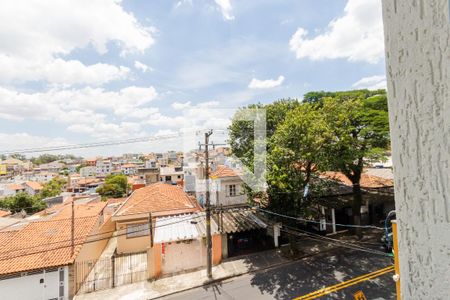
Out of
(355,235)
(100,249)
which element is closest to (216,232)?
(100,249)

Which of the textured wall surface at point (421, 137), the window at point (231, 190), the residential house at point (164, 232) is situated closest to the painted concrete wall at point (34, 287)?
the residential house at point (164, 232)

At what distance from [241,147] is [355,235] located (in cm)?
968

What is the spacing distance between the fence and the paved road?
278 cm

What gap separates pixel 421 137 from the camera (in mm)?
516

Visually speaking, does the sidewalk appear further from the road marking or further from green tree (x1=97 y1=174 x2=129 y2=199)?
green tree (x1=97 y1=174 x2=129 y2=199)

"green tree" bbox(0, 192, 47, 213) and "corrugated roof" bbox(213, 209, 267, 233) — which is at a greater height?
"corrugated roof" bbox(213, 209, 267, 233)

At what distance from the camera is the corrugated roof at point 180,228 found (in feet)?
37.3

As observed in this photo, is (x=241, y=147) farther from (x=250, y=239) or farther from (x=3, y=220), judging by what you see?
(x=3, y=220)

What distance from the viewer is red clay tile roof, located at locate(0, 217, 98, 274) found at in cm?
929

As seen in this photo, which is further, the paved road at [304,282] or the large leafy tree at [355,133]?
the large leafy tree at [355,133]

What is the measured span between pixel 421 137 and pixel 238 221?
533 inches

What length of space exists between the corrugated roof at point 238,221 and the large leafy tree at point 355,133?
5436 mm

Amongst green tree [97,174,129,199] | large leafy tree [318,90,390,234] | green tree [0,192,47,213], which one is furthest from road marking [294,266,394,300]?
green tree [97,174,129,199]

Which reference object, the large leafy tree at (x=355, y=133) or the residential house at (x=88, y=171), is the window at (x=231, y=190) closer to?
the large leafy tree at (x=355, y=133)
